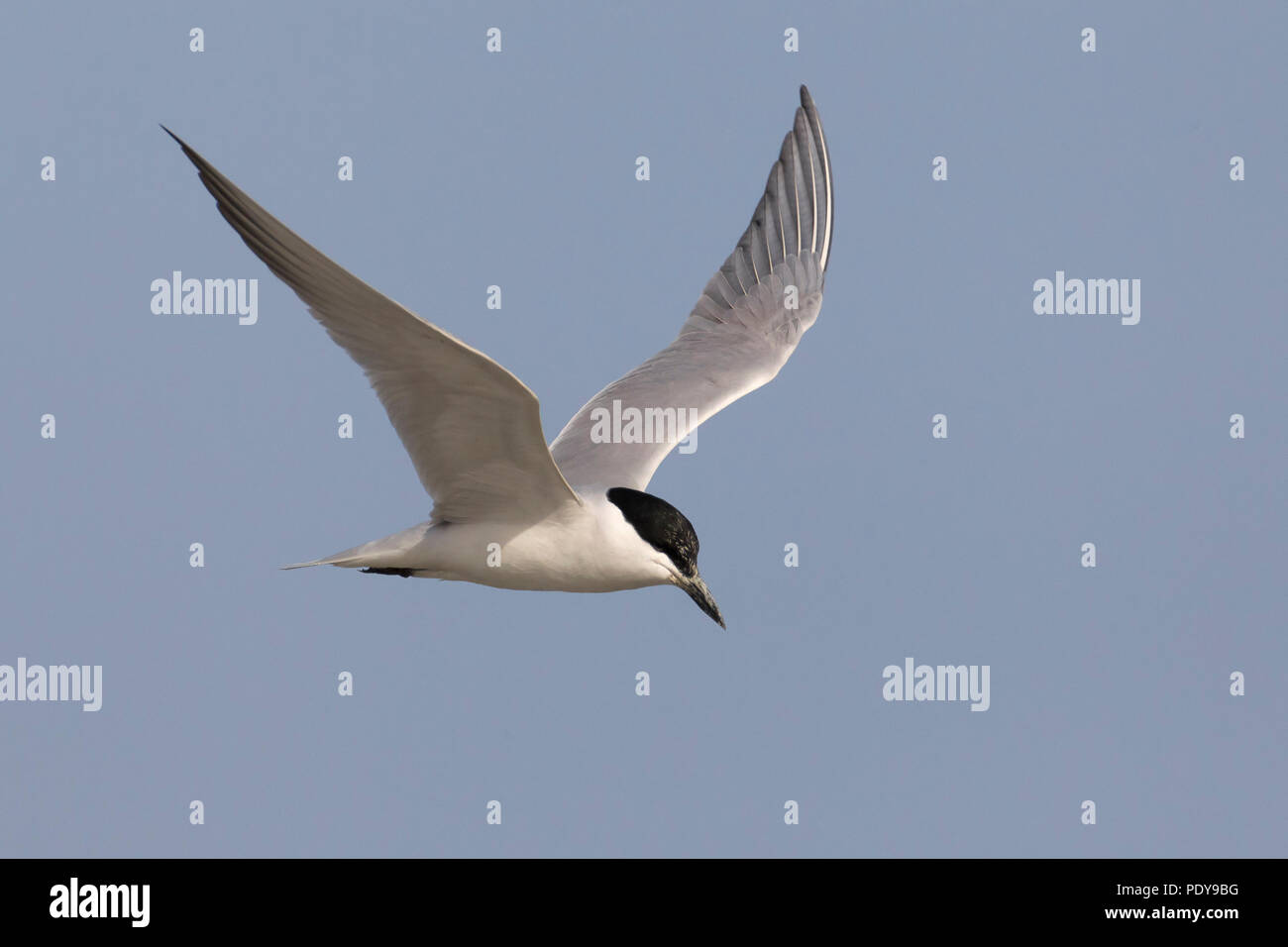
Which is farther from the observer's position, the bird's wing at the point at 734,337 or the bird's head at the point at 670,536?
the bird's wing at the point at 734,337

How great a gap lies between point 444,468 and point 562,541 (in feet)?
2.40

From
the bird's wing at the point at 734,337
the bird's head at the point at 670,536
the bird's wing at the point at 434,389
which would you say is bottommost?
the bird's head at the point at 670,536

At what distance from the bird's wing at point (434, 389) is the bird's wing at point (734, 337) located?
1285 millimetres

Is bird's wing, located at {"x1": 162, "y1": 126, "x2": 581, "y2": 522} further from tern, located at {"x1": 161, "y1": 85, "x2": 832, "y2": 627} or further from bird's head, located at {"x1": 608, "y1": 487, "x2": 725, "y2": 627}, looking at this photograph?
bird's head, located at {"x1": 608, "y1": 487, "x2": 725, "y2": 627}

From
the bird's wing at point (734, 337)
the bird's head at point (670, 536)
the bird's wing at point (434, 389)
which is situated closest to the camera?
the bird's wing at point (434, 389)

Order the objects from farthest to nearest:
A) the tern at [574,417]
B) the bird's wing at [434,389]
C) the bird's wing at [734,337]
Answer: the bird's wing at [734,337]
the tern at [574,417]
the bird's wing at [434,389]

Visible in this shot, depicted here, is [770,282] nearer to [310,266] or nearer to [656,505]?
[656,505]

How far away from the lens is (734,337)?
11.4 meters

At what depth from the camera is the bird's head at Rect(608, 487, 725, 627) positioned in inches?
337

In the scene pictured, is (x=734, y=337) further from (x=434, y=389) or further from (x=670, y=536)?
(x=434, y=389)

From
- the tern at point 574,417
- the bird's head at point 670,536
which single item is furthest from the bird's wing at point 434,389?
the bird's head at point 670,536

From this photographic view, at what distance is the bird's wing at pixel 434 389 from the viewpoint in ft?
22.0

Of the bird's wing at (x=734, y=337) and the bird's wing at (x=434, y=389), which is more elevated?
the bird's wing at (x=734, y=337)

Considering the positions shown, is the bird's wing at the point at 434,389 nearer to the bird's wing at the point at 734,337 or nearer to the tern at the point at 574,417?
the tern at the point at 574,417
